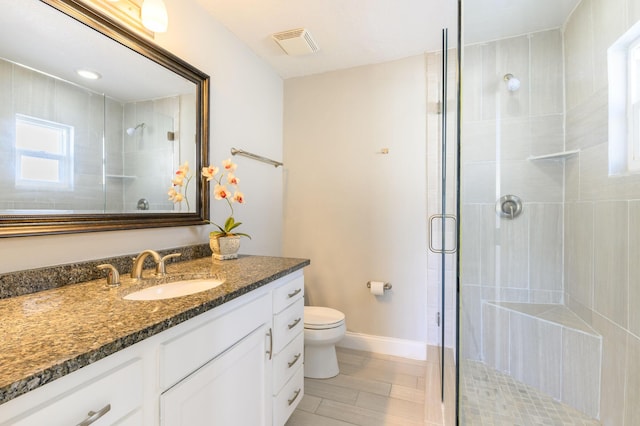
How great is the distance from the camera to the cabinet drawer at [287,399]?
4.42 ft

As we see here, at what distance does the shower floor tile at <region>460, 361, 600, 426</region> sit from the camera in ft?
4.58

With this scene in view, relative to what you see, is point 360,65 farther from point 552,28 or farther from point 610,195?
point 610,195

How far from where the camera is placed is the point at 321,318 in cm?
207

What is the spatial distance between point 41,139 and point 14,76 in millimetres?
208

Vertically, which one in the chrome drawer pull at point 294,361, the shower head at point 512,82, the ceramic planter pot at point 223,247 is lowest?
→ the chrome drawer pull at point 294,361

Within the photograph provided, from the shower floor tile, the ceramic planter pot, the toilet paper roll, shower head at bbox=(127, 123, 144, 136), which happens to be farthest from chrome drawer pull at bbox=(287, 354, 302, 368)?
shower head at bbox=(127, 123, 144, 136)

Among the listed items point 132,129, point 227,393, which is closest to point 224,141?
point 132,129

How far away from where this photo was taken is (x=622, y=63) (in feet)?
4.61

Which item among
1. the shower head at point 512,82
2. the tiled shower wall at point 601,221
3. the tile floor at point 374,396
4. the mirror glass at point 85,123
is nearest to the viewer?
the mirror glass at point 85,123

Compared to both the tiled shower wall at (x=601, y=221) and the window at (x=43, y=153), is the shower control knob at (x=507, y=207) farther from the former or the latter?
the window at (x=43, y=153)

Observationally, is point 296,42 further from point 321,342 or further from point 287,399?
point 287,399

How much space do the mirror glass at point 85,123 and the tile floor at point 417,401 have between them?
4.43 ft

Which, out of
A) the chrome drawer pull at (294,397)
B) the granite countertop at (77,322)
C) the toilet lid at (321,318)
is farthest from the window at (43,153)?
→ the toilet lid at (321,318)

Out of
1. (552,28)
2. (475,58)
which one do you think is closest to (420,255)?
(475,58)
